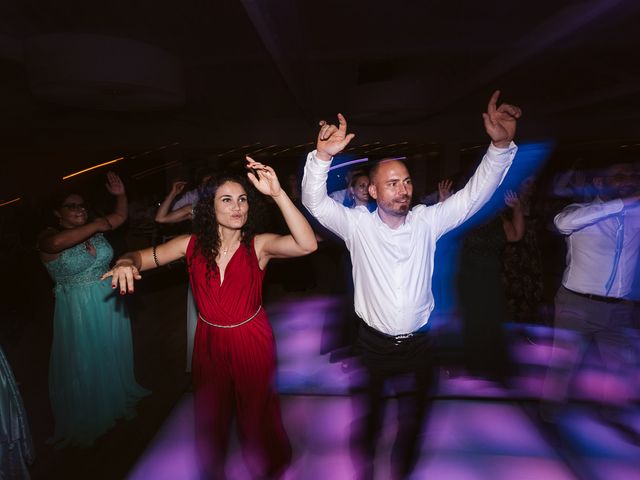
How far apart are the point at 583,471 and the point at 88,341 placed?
274cm

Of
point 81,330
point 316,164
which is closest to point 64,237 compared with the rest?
point 81,330

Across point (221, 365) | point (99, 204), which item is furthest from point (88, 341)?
point (221, 365)

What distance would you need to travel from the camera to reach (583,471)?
81.4 inches

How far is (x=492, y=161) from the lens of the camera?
5.89 feet

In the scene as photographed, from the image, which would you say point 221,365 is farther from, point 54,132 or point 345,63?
point 54,132

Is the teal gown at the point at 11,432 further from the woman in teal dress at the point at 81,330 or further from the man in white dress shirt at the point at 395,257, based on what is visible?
the man in white dress shirt at the point at 395,257

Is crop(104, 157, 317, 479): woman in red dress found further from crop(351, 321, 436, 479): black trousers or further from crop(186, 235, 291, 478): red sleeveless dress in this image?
crop(351, 321, 436, 479): black trousers

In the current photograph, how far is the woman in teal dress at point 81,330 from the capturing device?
7.58ft

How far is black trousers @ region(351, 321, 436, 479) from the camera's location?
6.14 feet

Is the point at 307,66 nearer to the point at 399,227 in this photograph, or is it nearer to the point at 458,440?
the point at 399,227

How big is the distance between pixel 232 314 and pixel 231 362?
201mm

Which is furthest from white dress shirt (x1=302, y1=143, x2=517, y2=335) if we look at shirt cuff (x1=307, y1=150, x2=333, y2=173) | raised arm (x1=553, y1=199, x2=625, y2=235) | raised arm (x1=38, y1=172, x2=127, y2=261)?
raised arm (x1=38, y1=172, x2=127, y2=261)

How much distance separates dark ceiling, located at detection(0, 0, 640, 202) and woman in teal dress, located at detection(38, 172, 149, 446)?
2.12 meters

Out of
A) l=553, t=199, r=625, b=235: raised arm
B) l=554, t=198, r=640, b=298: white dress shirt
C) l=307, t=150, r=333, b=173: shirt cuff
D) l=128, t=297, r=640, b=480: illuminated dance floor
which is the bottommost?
l=128, t=297, r=640, b=480: illuminated dance floor
